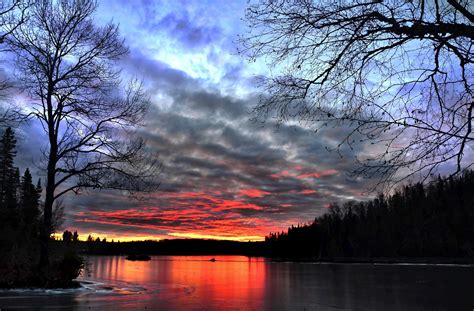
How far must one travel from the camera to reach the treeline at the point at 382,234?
110 m

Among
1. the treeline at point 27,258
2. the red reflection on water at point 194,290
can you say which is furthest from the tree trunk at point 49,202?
the red reflection on water at point 194,290

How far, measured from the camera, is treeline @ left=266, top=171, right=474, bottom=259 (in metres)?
110

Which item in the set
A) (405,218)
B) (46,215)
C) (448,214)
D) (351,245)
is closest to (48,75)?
(46,215)

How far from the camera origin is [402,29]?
5.90 metres

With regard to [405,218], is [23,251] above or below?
below

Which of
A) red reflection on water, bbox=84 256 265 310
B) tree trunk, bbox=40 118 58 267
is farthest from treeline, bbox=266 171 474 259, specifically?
tree trunk, bbox=40 118 58 267

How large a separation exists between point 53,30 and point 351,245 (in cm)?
13949

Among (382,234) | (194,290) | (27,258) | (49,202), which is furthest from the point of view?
(382,234)

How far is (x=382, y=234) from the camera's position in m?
137

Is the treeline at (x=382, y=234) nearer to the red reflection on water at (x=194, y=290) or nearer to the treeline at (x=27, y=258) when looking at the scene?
the red reflection on water at (x=194, y=290)

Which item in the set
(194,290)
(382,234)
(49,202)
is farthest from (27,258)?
(382,234)

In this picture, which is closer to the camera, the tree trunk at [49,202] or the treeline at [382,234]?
the tree trunk at [49,202]

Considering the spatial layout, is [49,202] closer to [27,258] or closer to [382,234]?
[27,258]

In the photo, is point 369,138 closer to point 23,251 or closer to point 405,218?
point 23,251
